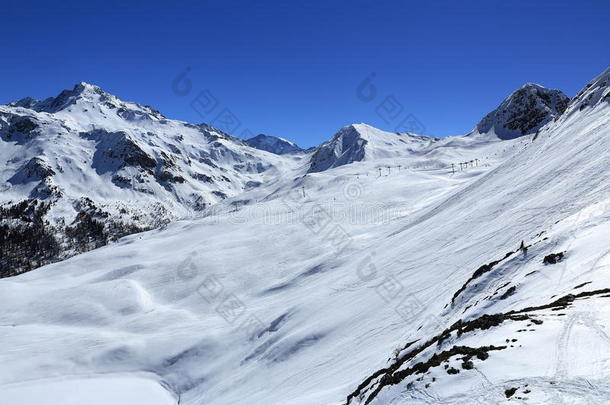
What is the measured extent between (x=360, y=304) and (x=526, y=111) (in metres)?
181

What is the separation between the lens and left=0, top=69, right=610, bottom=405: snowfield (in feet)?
50.9

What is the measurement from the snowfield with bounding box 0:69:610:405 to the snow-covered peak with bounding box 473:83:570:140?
104 metres

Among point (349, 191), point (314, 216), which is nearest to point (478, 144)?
point (349, 191)

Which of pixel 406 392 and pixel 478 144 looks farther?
pixel 478 144

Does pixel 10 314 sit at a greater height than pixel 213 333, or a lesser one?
greater

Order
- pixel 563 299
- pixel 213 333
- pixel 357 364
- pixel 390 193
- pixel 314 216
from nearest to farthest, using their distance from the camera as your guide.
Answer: pixel 563 299 → pixel 357 364 → pixel 213 333 → pixel 314 216 → pixel 390 193

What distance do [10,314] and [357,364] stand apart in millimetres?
68966

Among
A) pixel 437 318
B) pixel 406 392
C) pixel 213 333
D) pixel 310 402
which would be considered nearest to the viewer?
pixel 406 392

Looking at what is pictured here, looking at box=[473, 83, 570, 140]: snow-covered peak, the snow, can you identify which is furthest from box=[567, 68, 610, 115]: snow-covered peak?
box=[473, 83, 570, 140]: snow-covered peak

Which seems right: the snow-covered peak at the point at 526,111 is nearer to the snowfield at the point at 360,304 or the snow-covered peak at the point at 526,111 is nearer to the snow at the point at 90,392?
the snowfield at the point at 360,304

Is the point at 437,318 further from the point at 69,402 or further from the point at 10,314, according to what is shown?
the point at 10,314

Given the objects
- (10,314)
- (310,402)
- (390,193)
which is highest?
(10,314)

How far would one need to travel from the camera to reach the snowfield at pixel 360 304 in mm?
15523

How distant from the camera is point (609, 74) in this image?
80125 mm
